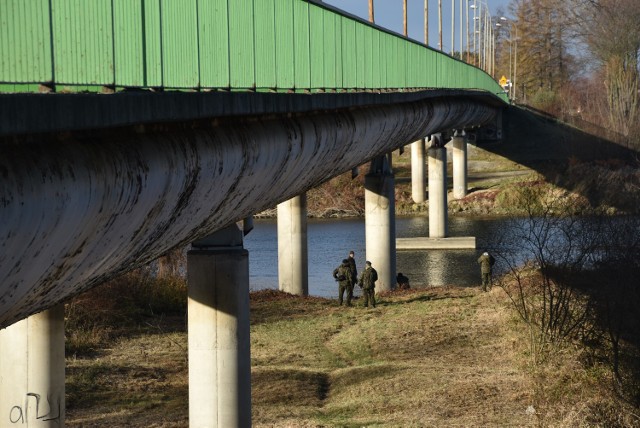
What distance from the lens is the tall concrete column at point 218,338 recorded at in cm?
1517

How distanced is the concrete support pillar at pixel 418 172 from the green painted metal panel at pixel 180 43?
58.2 meters

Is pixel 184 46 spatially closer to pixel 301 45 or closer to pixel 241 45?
pixel 241 45

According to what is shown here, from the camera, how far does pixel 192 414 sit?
15422mm

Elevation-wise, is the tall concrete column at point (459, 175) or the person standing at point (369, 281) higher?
the tall concrete column at point (459, 175)

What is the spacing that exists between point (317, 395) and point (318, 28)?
619 cm

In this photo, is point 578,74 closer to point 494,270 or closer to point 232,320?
point 494,270

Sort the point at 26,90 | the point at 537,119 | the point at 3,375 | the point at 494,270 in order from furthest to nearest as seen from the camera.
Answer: the point at 537,119, the point at 494,270, the point at 3,375, the point at 26,90

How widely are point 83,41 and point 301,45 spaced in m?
7.67

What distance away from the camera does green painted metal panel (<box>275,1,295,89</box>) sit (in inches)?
567

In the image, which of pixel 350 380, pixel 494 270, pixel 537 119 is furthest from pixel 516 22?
pixel 350 380

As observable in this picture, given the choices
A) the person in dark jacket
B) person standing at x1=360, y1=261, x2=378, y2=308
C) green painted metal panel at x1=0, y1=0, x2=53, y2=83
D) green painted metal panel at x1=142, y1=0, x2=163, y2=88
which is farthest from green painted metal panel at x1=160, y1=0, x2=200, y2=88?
the person in dark jacket

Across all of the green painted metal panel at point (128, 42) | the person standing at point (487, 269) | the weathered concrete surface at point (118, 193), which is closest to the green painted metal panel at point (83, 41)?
the green painted metal panel at point (128, 42)

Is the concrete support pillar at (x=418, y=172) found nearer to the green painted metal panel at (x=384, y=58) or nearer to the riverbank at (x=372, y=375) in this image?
the riverbank at (x=372, y=375)

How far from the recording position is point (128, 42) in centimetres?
914
